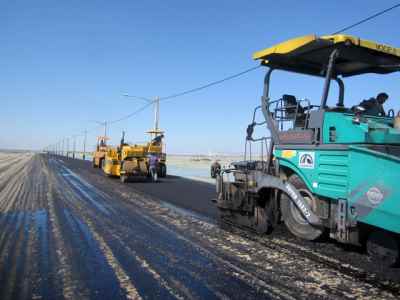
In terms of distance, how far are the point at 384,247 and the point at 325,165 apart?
49.3 inches

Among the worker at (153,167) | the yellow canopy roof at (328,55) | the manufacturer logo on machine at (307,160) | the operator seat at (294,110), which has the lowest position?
the worker at (153,167)

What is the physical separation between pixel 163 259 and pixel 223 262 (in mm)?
824

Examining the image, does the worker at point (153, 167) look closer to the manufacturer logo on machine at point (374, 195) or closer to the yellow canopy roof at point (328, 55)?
the yellow canopy roof at point (328, 55)

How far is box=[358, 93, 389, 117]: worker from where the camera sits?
19.2ft

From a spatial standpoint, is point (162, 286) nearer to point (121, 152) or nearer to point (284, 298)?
point (284, 298)

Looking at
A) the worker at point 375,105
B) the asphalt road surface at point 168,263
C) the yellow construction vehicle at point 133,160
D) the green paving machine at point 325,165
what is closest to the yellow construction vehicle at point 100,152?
the yellow construction vehicle at point 133,160

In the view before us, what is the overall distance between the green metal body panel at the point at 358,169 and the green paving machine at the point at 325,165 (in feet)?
0.04

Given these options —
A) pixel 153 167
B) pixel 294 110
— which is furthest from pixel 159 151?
pixel 294 110

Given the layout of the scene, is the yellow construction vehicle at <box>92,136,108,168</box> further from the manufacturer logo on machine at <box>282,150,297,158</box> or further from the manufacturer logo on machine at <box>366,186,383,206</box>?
the manufacturer logo on machine at <box>366,186,383,206</box>

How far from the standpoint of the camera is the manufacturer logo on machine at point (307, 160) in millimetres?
5496

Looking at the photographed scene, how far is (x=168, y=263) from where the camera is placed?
5.02 metres

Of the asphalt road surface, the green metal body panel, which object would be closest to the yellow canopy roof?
the green metal body panel

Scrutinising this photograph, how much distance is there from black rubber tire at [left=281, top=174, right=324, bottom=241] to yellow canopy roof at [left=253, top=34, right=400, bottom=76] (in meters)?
1.95

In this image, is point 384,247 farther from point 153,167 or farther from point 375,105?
point 153,167
